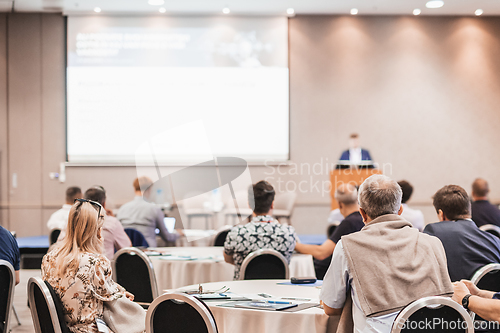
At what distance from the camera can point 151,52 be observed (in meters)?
8.93

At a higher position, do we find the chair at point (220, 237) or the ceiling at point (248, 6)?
the ceiling at point (248, 6)

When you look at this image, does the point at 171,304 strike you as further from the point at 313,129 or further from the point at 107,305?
the point at 313,129

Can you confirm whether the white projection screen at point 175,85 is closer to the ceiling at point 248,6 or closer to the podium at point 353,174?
the ceiling at point 248,6

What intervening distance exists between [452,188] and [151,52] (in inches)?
280

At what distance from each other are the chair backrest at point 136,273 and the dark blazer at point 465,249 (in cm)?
192

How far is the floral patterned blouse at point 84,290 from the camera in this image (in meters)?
2.15

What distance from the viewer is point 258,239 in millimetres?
3393

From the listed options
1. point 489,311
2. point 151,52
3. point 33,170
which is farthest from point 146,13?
point 489,311

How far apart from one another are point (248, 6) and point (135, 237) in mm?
5307

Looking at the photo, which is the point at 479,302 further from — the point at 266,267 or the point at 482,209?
the point at 482,209

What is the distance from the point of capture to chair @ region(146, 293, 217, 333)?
5.98 ft

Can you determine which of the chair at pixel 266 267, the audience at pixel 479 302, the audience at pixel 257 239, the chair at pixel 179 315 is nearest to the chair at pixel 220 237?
the audience at pixel 257 239

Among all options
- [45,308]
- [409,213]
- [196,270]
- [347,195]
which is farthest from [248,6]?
[45,308]

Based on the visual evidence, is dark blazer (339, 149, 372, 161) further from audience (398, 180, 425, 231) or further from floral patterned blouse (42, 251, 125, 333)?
floral patterned blouse (42, 251, 125, 333)
